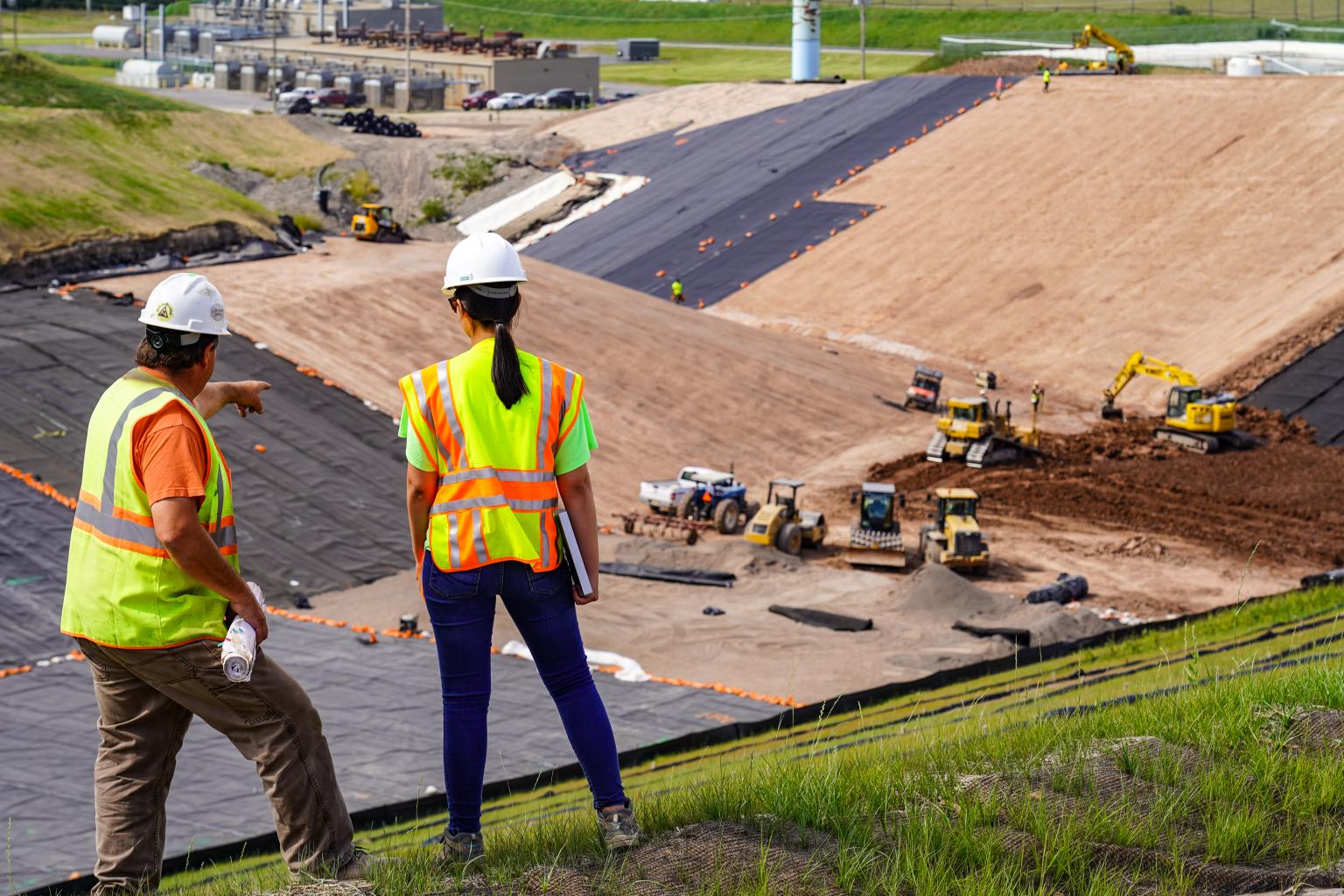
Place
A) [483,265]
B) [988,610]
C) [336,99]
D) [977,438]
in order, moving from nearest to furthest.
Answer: [483,265]
[988,610]
[977,438]
[336,99]

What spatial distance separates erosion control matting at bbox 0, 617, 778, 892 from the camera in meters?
13.1

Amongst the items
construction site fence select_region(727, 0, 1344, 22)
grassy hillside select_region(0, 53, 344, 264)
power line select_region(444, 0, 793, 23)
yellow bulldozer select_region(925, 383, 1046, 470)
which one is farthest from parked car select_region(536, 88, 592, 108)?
yellow bulldozer select_region(925, 383, 1046, 470)

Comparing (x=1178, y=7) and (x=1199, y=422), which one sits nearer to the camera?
(x=1199, y=422)

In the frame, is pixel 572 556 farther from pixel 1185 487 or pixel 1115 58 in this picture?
pixel 1115 58

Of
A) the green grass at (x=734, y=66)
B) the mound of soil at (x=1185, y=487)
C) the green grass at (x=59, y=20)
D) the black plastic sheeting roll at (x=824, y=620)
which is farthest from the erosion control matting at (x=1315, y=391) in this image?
the green grass at (x=59, y=20)

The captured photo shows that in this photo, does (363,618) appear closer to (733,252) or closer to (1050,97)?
(733,252)

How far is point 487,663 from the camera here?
6.22 m

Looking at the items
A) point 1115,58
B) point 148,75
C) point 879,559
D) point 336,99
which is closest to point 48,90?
point 336,99

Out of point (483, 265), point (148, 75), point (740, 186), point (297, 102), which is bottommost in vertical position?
point (740, 186)

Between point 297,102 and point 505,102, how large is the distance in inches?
448

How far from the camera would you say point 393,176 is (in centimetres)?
6256

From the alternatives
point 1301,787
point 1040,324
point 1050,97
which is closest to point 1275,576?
point 1040,324

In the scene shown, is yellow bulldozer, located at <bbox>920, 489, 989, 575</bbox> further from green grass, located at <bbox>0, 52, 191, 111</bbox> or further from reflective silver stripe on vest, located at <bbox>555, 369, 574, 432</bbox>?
green grass, located at <bbox>0, 52, 191, 111</bbox>

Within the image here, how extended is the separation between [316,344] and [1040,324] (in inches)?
810
